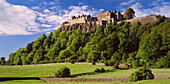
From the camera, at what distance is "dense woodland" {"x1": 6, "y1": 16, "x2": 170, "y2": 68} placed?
42.5 m

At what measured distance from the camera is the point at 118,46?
205 feet

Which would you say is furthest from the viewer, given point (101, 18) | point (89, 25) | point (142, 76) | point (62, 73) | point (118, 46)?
point (101, 18)

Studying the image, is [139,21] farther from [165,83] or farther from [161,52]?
[165,83]

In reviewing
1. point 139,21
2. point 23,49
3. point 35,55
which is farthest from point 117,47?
point 23,49

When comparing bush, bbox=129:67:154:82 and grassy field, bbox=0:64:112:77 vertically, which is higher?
bush, bbox=129:67:154:82

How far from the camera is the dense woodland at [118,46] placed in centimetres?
4253

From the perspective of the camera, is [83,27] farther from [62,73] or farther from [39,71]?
[62,73]

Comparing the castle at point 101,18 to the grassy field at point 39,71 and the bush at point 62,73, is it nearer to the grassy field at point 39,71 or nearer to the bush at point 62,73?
the grassy field at point 39,71

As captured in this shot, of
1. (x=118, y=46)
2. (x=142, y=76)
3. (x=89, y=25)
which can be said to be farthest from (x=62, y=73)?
(x=89, y=25)

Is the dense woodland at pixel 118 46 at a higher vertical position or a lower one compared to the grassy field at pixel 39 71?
higher

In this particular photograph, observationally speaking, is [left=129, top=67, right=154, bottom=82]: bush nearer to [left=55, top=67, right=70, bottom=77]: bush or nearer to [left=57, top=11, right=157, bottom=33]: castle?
[left=55, top=67, right=70, bottom=77]: bush

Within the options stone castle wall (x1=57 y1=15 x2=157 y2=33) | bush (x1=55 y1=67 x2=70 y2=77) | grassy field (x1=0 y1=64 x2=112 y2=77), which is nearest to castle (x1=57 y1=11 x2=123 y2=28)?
stone castle wall (x1=57 y1=15 x2=157 y2=33)

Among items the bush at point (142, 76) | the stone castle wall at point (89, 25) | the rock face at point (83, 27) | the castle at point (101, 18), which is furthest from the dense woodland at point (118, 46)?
the bush at point (142, 76)

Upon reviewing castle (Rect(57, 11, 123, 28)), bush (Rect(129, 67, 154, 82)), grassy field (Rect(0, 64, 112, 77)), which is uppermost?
castle (Rect(57, 11, 123, 28))
